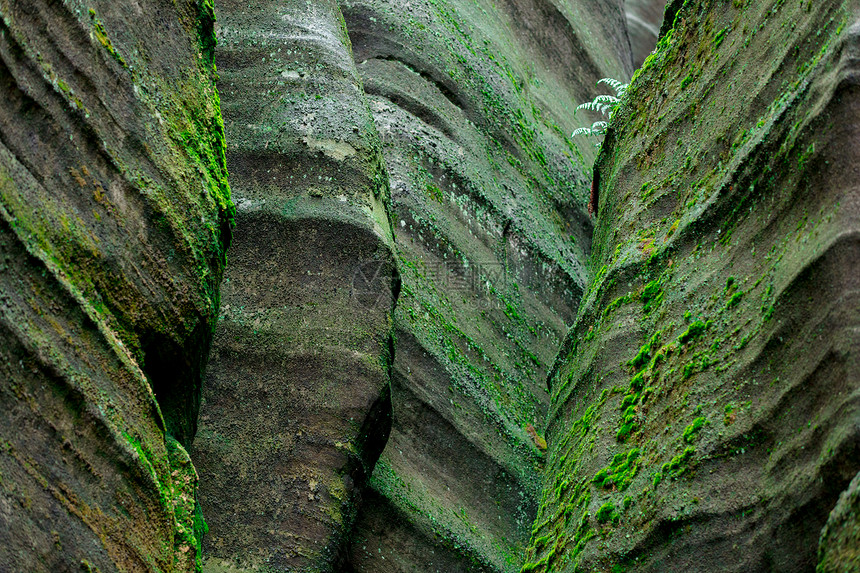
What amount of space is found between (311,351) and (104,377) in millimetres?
1353

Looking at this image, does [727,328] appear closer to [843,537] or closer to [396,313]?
[843,537]

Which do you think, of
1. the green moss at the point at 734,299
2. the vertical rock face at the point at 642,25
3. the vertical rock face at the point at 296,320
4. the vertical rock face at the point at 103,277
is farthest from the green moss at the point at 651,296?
the vertical rock face at the point at 642,25

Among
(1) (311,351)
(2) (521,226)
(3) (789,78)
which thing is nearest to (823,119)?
(3) (789,78)

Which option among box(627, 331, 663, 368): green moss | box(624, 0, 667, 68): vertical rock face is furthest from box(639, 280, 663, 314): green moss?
box(624, 0, 667, 68): vertical rock face

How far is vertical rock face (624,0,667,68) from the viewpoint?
43.1 ft

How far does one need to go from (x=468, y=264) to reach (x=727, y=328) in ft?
8.11

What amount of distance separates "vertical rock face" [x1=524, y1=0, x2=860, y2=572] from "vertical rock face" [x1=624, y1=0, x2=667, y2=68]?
9.01m

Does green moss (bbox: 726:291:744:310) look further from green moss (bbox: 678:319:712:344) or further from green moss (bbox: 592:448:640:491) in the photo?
green moss (bbox: 592:448:640:491)

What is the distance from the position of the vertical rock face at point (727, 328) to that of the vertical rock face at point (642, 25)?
9007 millimetres

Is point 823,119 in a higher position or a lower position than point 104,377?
higher

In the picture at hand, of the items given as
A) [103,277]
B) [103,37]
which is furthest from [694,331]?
[103,37]

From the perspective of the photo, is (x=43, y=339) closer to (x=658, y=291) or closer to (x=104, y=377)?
(x=104, y=377)

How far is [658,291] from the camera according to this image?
383cm

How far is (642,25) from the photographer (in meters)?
13.3
